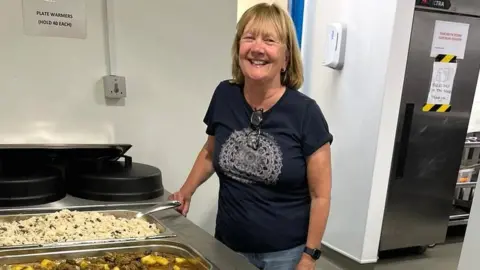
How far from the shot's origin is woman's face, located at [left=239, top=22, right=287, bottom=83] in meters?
1.29

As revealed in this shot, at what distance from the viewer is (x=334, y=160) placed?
298 centimetres

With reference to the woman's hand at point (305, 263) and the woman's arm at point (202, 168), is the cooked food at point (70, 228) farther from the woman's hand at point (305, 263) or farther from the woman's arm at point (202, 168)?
the woman's hand at point (305, 263)

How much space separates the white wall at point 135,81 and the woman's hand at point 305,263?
32.4 inches

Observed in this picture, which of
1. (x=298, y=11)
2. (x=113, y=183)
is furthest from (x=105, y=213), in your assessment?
(x=298, y=11)

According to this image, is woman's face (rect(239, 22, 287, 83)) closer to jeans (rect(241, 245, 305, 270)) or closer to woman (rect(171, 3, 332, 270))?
woman (rect(171, 3, 332, 270))

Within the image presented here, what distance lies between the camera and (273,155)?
132 cm

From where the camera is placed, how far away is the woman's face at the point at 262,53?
1287 millimetres

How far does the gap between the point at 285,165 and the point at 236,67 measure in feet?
1.42

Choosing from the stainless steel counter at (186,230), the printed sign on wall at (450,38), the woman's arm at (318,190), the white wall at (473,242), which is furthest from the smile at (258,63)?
the printed sign on wall at (450,38)

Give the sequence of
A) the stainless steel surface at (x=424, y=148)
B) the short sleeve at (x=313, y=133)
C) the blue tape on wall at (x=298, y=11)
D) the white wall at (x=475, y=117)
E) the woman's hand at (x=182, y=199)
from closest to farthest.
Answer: the short sleeve at (x=313, y=133)
the woman's hand at (x=182, y=199)
the stainless steel surface at (x=424, y=148)
the blue tape on wall at (x=298, y=11)
the white wall at (x=475, y=117)

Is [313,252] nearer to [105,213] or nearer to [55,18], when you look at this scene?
[105,213]

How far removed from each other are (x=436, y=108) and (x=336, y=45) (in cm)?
81

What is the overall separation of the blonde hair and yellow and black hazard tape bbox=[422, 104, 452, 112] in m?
1.69

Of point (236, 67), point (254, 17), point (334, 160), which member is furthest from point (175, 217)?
point (334, 160)
